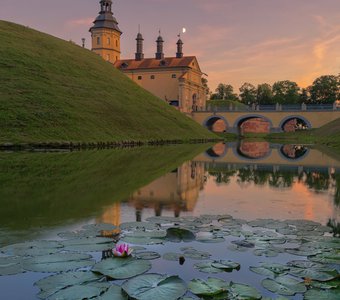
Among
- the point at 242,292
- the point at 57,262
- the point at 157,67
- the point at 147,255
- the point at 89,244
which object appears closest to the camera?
the point at 242,292

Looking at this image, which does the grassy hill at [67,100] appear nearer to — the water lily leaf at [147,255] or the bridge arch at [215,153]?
the bridge arch at [215,153]

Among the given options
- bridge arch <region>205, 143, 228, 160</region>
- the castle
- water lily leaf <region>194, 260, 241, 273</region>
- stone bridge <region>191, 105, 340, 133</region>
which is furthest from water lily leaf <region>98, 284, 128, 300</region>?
the castle

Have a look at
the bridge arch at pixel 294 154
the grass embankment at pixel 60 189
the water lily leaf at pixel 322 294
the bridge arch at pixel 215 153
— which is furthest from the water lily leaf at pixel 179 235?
the bridge arch at pixel 294 154

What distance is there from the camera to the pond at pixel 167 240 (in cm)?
477

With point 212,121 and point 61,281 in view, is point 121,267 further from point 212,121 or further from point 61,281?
point 212,121

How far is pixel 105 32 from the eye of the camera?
100250mm

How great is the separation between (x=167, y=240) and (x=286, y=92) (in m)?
117

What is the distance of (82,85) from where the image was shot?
5062 centimetres

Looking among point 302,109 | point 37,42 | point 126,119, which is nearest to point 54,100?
point 126,119

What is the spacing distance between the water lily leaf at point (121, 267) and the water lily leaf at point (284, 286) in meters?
1.59

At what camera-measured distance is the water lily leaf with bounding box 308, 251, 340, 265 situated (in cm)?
575

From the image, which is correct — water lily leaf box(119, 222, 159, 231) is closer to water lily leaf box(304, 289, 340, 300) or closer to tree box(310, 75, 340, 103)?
water lily leaf box(304, 289, 340, 300)

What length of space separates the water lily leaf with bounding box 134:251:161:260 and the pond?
0.02 m

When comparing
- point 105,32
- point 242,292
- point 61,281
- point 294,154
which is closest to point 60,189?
point 61,281
